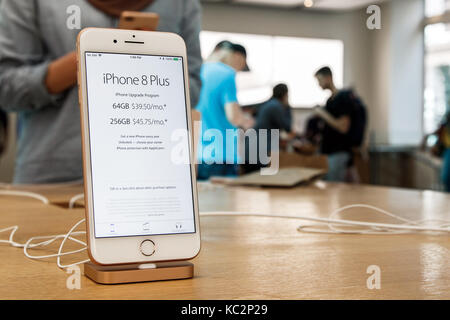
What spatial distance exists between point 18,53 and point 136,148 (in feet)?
2.81

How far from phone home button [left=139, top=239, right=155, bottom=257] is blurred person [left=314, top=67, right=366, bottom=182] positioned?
440 millimetres

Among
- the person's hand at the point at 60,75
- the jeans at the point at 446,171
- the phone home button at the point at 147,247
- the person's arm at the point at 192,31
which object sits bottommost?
the jeans at the point at 446,171

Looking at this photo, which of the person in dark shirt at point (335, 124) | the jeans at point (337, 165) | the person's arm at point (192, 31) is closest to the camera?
the person in dark shirt at point (335, 124)

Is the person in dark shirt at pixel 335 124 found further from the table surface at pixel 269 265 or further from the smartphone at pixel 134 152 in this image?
the smartphone at pixel 134 152

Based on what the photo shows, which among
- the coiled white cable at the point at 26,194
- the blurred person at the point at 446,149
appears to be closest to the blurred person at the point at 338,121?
the coiled white cable at the point at 26,194

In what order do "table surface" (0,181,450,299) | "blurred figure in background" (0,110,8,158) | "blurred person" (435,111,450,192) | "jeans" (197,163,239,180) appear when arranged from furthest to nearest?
"blurred person" (435,111,450,192), "blurred figure in background" (0,110,8,158), "jeans" (197,163,239,180), "table surface" (0,181,450,299)

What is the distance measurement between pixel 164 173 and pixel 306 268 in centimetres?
14

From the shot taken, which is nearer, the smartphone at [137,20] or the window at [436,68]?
the smartphone at [137,20]

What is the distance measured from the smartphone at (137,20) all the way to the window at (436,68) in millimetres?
6008

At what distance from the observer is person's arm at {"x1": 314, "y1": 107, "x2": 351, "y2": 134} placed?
114cm

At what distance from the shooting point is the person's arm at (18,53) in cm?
112

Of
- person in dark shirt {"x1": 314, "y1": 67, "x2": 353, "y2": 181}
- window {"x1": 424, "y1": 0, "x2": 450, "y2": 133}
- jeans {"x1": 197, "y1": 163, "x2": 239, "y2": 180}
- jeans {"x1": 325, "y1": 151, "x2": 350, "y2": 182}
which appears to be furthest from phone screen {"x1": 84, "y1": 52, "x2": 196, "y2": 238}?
window {"x1": 424, "y1": 0, "x2": 450, "y2": 133}

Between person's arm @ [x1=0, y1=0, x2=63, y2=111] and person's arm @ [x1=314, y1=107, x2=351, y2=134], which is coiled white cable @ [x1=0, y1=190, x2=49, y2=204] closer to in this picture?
person's arm @ [x1=0, y1=0, x2=63, y2=111]

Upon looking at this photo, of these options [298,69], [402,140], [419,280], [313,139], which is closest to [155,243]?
[419,280]
